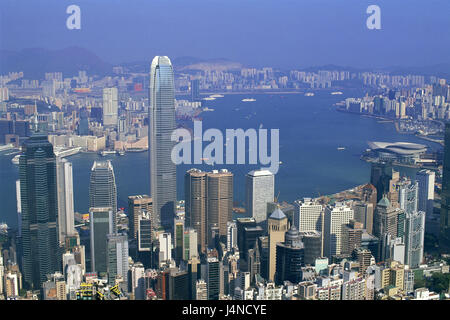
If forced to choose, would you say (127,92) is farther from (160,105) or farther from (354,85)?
(354,85)

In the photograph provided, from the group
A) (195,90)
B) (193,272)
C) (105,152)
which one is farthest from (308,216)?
(105,152)

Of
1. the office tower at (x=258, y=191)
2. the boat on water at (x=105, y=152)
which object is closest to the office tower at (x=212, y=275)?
the office tower at (x=258, y=191)

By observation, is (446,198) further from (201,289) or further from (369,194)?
(201,289)

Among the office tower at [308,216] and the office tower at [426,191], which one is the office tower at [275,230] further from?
the office tower at [426,191]

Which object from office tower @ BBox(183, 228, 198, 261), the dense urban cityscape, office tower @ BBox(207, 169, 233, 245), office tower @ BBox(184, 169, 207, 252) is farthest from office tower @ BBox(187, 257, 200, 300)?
office tower @ BBox(207, 169, 233, 245)
